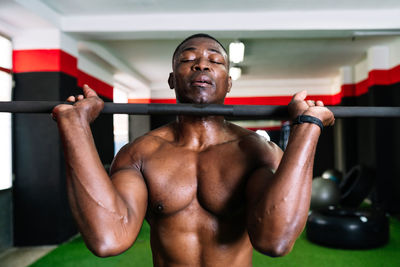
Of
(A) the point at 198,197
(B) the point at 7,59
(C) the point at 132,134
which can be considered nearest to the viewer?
(A) the point at 198,197

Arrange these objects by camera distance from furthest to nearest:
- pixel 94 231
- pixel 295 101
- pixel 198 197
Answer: pixel 198 197 → pixel 295 101 → pixel 94 231

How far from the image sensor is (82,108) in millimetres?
1247

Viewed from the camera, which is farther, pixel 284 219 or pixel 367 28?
pixel 367 28

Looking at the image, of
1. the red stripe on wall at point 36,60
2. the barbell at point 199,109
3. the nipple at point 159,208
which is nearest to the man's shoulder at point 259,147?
the barbell at point 199,109

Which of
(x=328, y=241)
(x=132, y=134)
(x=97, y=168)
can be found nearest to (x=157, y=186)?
(x=97, y=168)

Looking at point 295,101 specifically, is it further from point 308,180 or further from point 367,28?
point 367,28

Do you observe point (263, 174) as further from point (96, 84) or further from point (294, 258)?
point (96, 84)

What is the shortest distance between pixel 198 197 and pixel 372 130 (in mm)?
5921

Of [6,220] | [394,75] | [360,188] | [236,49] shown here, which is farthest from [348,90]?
[6,220]

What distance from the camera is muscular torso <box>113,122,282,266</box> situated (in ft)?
4.65

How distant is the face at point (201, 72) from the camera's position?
4.90ft

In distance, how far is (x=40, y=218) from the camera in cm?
450

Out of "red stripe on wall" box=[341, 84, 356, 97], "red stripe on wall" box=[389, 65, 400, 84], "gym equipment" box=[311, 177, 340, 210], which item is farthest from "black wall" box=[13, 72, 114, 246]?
"red stripe on wall" box=[341, 84, 356, 97]

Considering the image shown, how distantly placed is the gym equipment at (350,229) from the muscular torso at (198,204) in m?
3.32
